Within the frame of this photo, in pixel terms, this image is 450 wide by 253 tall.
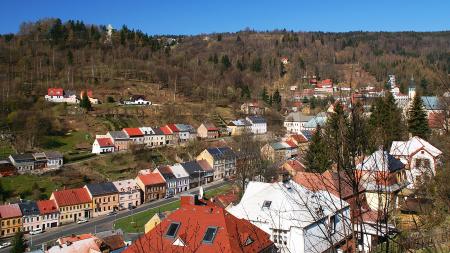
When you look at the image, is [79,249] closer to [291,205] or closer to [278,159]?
[291,205]

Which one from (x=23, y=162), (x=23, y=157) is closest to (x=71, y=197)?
(x=23, y=162)

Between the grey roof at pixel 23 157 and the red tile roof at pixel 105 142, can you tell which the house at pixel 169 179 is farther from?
the grey roof at pixel 23 157

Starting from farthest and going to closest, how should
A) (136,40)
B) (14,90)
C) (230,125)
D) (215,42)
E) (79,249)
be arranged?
(215,42) < (136,40) < (230,125) < (14,90) < (79,249)

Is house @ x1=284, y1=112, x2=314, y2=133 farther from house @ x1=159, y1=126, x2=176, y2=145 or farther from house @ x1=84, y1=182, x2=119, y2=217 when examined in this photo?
house @ x1=84, y1=182, x2=119, y2=217

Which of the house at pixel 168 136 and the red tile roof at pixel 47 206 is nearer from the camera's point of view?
the red tile roof at pixel 47 206

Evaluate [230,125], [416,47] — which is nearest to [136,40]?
[230,125]

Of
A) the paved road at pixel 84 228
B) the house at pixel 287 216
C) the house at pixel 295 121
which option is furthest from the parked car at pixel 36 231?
the house at pixel 295 121

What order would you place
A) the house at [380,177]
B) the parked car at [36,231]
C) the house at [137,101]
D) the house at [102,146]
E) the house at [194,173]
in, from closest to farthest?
the house at [380,177], the parked car at [36,231], the house at [194,173], the house at [102,146], the house at [137,101]
